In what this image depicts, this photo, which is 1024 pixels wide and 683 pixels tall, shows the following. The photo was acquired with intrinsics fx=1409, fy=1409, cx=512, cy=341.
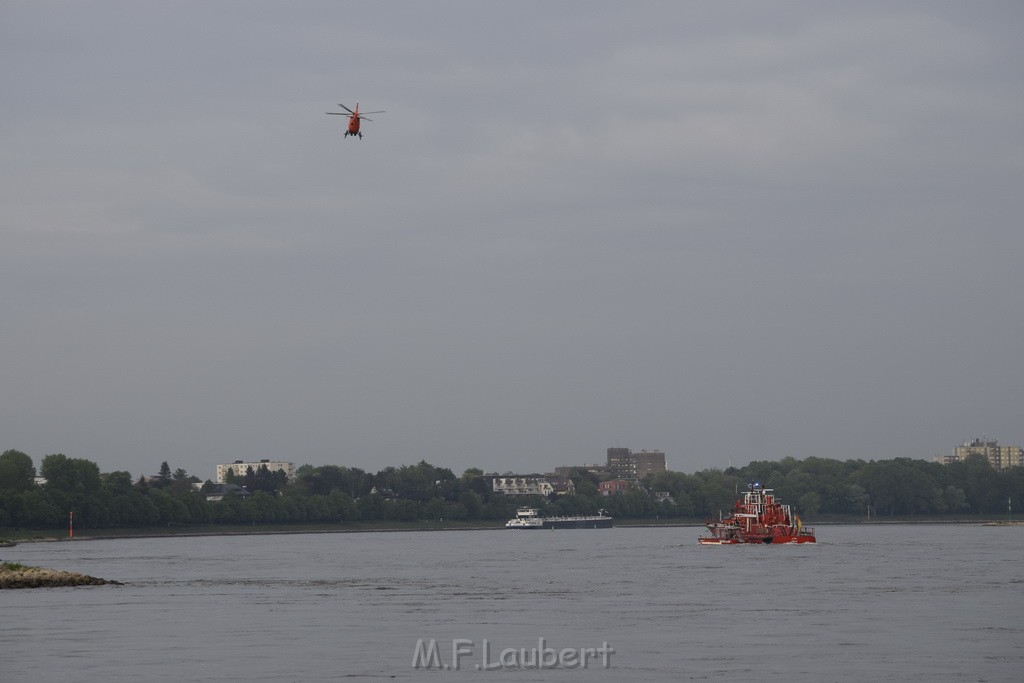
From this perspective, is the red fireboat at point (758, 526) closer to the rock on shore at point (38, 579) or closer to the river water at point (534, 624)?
the river water at point (534, 624)

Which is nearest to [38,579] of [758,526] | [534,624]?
[534,624]

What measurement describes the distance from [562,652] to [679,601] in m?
24.0

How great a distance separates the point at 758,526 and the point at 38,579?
8387 centimetres

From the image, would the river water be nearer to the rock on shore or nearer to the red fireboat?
the rock on shore

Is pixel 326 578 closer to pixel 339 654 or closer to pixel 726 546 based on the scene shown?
pixel 339 654

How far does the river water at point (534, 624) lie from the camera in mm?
43969

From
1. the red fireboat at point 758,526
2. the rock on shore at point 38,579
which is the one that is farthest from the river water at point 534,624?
the red fireboat at point 758,526

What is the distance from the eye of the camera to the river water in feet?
144

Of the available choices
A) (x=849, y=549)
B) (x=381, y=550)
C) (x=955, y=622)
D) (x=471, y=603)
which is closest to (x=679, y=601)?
(x=471, y=603)

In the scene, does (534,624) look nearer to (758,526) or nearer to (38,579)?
(38,579)

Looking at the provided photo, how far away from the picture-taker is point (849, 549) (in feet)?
462

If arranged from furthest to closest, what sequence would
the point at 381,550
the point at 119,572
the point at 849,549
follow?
1. the point at 381,550
2. the point at 849,549
3. the point at 119,572

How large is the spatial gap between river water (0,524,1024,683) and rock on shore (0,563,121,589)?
8.66 feet

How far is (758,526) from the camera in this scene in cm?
14850
